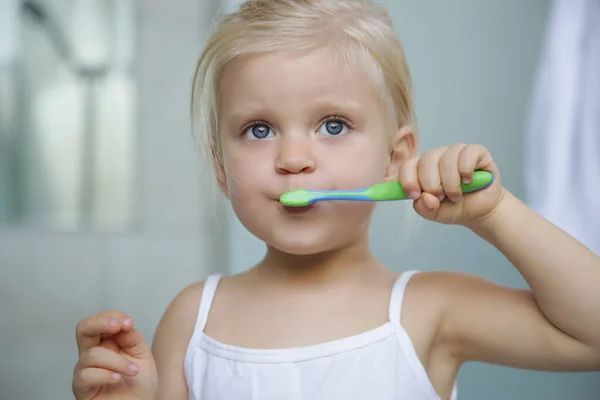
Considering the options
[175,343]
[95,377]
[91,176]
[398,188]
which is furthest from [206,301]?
[91,176]

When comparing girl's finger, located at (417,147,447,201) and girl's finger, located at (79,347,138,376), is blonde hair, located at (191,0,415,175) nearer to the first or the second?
girl's finger, located at (417,147,447,201)

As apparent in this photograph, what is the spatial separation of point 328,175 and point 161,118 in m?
1.15

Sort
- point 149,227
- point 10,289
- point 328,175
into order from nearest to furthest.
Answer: point 328,175 < point 10,289 < point 149,227

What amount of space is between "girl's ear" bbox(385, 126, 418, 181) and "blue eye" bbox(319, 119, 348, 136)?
0.09 m

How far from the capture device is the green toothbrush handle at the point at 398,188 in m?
0.61

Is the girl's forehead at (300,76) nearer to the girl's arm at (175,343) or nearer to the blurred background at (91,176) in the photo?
the girl's arm at (175,343)

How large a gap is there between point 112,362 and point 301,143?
27cm

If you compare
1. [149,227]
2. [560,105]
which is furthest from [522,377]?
[149,227]

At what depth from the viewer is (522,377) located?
1201 millimetres

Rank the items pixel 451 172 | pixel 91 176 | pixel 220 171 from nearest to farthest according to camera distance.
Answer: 1. pixel 451 172
2. pixel 220 171
3. pixel 91 176

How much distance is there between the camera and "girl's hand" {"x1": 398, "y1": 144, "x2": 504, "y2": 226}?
1.97 ft

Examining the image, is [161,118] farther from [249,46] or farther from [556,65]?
[249,46]

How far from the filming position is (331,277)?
754mm

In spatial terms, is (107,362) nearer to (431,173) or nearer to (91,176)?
(431,173)
